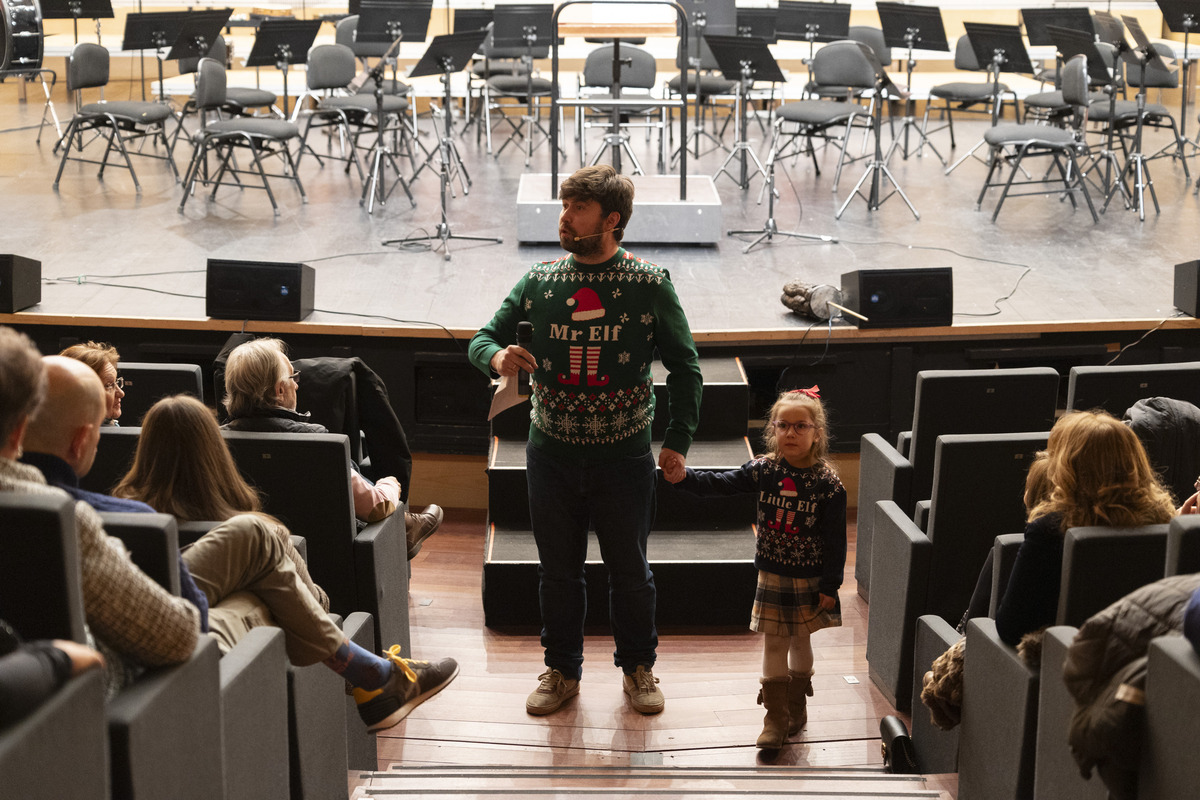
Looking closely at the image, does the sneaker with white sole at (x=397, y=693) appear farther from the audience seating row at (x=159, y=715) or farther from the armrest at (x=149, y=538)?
the armrest at (x=149, y=538)

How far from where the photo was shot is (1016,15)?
12.7m

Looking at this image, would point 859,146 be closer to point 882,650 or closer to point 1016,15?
point 1016,15

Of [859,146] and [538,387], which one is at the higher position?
[859,146]

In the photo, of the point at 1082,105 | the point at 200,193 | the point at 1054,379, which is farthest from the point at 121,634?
the point at 1082,105

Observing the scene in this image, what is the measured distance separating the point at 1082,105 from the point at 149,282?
5494 mm

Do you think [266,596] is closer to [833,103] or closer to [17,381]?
[17,381]

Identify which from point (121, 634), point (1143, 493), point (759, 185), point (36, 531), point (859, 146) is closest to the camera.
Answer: point (36, 531)

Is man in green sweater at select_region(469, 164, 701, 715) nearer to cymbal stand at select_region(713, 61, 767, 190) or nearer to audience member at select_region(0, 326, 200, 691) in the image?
audience member at select_region(0, 326, 200, 691)

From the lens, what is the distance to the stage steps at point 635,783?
8.57 ft

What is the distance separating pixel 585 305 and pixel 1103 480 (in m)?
1.22

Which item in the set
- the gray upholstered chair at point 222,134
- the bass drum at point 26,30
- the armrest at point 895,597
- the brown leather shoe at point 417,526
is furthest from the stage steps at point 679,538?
the bass drum at point 26,30

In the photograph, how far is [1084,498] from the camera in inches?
90.7

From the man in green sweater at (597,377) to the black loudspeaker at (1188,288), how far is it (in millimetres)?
2900

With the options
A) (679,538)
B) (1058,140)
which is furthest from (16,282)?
(1058,140)
